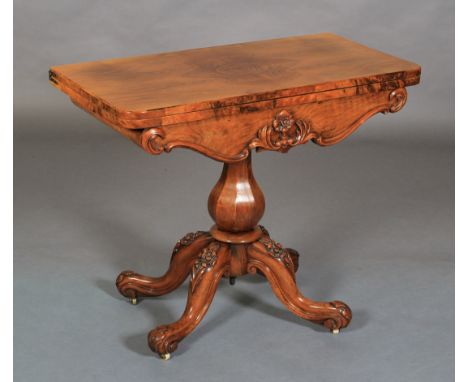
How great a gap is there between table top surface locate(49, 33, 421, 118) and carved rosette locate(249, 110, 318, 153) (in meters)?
0.08

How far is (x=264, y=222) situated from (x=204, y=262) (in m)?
0.96

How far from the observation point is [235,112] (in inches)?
147

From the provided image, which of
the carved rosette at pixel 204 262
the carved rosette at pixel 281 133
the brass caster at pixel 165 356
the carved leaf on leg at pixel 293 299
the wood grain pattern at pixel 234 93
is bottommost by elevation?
the brass caster at pixel 165 356

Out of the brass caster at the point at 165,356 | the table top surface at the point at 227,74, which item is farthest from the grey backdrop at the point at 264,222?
the table top surface at the point at 227,74

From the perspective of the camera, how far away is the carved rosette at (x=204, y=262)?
4.11 m

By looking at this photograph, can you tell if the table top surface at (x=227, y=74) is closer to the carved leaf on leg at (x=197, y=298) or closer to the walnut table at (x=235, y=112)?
the walnut table at (x=235, y=112)

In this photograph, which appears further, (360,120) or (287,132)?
(360,120)

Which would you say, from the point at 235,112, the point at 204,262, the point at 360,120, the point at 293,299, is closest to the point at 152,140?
the point at 235,112

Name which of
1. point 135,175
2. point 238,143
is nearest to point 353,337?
point 238,143

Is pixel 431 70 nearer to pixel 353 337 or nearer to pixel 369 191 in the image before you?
pixel 369 191

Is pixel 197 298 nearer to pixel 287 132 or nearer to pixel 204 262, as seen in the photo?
pixel 204 262

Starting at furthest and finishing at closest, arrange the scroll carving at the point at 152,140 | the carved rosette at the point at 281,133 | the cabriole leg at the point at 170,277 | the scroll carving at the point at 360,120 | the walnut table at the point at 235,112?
the cabriole leg at the point at 170,277, the scroll carving at the point at 360,120, the carved rosette at the point at 281,133, the walnut table at the point at 235,112, the scroll carving at the point at 152,140

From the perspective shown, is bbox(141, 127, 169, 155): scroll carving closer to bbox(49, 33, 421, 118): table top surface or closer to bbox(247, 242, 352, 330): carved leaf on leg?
bbox(49, 33, 421, 118): table top surface

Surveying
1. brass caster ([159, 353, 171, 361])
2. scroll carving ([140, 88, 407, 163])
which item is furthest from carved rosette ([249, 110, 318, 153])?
brass caster ([159, 353, 171, 361])
